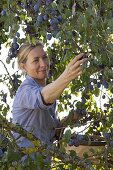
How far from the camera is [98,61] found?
2553 millimetres

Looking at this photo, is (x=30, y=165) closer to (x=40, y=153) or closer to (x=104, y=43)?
(x=40, y=153)

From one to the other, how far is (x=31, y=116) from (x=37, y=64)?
11.4 inches

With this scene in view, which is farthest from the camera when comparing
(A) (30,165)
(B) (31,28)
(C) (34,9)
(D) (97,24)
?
(B) (31,28)

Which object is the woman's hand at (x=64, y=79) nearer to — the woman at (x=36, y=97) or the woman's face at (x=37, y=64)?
the woman at (x=36, y=97)

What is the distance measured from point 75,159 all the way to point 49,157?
0.49 ft

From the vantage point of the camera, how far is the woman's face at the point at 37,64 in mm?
3055

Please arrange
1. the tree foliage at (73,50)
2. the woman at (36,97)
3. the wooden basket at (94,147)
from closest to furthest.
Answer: the tree foliage at (73,50)
the woman at (36,97)
the wooden basket at (94,147)

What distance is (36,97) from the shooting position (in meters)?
2.62

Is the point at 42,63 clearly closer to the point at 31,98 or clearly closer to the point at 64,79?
the point at 31,98

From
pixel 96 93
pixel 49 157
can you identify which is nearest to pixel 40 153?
pixel 49 157

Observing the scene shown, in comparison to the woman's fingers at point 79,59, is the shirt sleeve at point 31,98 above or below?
below

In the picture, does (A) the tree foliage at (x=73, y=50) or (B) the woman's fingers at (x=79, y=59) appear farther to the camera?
(B) the woman's fingers at (x=79, y=59)

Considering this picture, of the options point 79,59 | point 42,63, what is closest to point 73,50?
point 79,59

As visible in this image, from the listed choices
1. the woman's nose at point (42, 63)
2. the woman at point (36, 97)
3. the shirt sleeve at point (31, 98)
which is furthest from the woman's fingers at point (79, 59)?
the woman's nose at point (42, 63)
